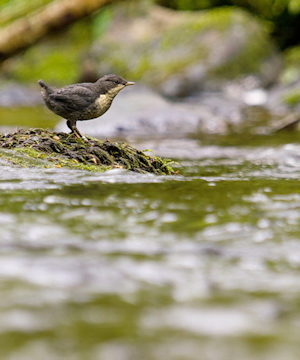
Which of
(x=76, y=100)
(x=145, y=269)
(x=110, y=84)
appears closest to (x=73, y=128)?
(x=76, y=100)

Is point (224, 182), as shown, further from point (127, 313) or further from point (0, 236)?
point (127, 313)

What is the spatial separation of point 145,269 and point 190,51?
12.0 meters

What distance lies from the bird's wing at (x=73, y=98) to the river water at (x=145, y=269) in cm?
95

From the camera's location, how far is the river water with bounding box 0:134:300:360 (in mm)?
1707

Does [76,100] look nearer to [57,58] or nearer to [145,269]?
[145,269]

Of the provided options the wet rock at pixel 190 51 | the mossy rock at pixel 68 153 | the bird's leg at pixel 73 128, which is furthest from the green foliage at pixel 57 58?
the mossy rock at pixel 68 153

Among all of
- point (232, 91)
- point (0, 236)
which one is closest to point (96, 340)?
point (0, 236)

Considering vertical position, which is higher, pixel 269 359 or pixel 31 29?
pixel 31 29

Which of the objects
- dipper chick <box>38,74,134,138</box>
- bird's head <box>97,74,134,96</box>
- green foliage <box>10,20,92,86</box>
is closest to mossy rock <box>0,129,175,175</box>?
dipper chick <box>38,74,134,138</box>

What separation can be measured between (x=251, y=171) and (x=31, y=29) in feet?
41.9

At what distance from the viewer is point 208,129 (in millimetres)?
9672

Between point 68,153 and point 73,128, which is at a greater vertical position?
point 73,128

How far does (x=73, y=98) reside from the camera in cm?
453

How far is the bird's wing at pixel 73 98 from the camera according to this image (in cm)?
452
